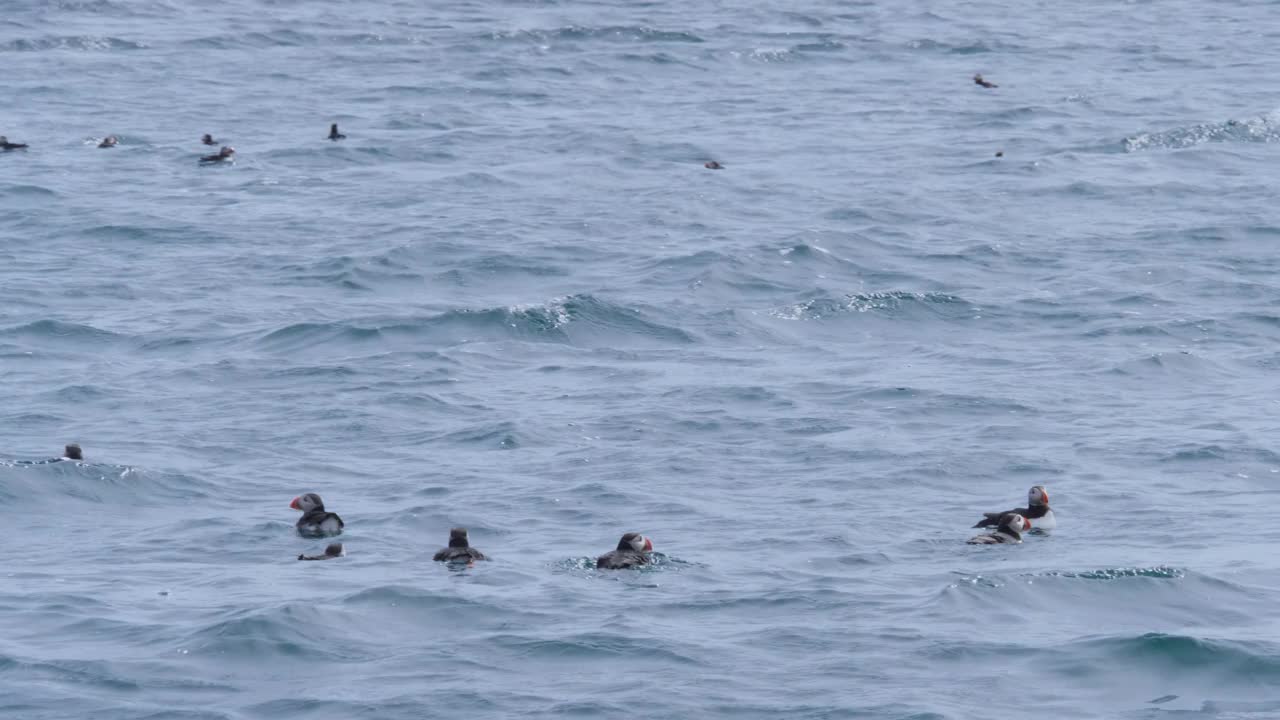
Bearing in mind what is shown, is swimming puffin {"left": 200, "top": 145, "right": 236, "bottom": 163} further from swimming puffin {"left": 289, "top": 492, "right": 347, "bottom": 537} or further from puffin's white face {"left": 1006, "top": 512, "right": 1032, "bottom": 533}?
puffin's white face {"left": 1006, "top": 512, "right": 1032, "bottom": 533}

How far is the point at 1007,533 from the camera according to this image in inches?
888

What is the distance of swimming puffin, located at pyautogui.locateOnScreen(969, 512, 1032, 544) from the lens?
73.9ft

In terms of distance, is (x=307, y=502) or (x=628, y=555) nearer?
(x=628, y=555)

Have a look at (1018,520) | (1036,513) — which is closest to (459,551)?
(1018,520)

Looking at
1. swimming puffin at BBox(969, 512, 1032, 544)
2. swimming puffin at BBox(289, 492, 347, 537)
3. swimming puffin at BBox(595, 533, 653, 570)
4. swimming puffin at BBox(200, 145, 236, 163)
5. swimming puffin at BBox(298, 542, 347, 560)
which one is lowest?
swimming puffin at BBox(298, 542, 347, 560)

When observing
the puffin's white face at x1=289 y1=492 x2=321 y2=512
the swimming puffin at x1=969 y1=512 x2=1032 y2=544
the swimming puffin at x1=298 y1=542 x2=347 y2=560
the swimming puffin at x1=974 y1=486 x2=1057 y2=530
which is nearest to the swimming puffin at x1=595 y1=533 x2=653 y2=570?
the swimming puffin at x1=298 y1=542 x2=347 y2=560

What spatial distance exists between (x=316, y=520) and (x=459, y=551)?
6.44ft

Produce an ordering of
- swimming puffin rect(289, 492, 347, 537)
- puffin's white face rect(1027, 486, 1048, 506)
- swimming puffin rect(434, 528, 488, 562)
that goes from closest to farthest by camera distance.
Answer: swimming puffin rect(434, 528, 488, 562) < swimming puffin rect(289, 492, 347, 537) < puffin's white face rect(1027, 486, 1048, 506)

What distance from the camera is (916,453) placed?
26.6m

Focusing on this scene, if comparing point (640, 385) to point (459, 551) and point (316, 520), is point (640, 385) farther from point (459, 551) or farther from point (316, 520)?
point (459, 551)

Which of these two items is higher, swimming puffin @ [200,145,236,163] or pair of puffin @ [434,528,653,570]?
swimming puffin @ [200,145,236,163]

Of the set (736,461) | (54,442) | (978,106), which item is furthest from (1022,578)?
(978,106)

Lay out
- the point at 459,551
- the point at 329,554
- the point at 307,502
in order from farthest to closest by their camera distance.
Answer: the point at 307,502 → the point at 329,554 → the point at 459,551

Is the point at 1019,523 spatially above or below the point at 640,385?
above
